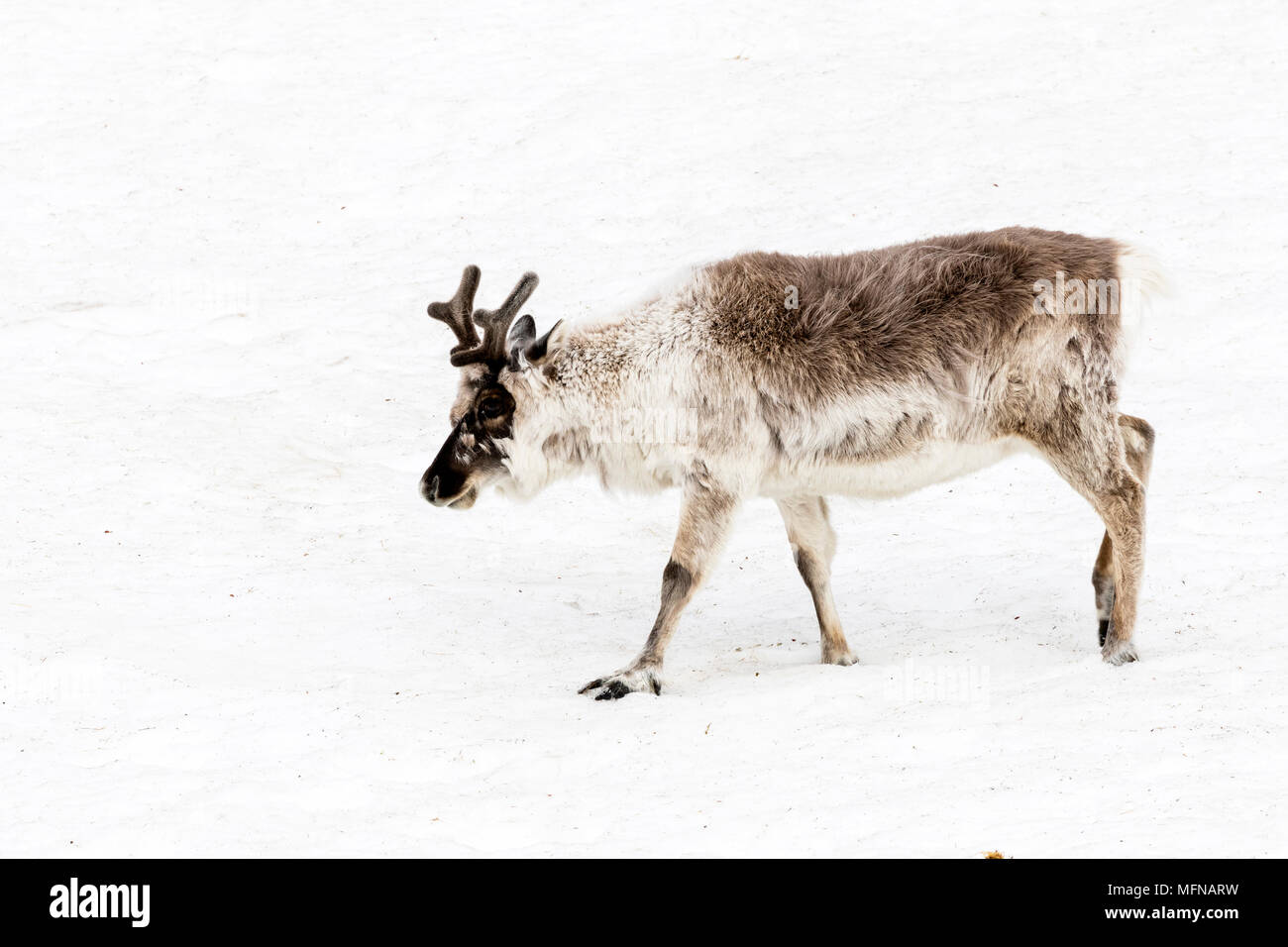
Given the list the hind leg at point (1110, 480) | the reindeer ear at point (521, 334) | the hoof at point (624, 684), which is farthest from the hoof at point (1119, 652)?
the reindeer ear at point (521, 334)

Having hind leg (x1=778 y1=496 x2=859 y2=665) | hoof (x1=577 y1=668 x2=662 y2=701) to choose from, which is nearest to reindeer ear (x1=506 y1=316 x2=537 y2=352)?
hind leg (x1=778 y1=496 x2=859 y2=665)

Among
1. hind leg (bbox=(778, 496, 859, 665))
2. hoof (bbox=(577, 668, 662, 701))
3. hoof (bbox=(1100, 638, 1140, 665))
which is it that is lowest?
hoof (bbox=(577, 668, 662, 701))

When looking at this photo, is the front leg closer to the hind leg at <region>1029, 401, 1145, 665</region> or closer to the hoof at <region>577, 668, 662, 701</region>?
the hoof at <region>577, 668, 662, 701</region>

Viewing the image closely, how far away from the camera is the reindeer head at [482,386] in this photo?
7.72 meters

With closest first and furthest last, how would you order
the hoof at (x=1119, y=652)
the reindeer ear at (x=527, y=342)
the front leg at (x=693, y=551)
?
the hoof at (x=1119, y=652), the front leg at (x=693, y=551), the reindeer ear at (x=527, y=342)

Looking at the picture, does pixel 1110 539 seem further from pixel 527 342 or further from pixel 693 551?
pixel 527 342

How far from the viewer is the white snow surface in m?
5.77

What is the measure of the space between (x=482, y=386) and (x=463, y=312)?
0.43m

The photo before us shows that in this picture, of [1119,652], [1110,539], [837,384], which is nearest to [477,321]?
[837,384]

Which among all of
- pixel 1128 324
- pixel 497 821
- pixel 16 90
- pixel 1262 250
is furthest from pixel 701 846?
pixel 16 90

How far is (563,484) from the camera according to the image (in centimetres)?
1108

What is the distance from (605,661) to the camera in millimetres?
7988

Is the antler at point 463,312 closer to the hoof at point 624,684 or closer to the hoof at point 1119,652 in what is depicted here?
the hoof at point 624,684

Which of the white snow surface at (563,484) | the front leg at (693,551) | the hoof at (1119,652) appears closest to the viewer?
the white snow surface at (563,484)
